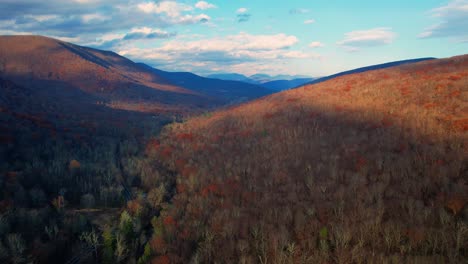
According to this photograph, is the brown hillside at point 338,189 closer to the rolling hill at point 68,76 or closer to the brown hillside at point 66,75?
the rolling hill at point 68,76

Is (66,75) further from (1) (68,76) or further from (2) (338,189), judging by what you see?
(2) (338,189)

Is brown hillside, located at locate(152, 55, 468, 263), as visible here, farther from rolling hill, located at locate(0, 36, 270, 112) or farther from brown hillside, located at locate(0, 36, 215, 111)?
brown hillside, located at locate(0, 36, 215, 111)

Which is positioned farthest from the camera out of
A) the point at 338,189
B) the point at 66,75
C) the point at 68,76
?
the point at 66,75

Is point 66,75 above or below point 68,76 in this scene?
above

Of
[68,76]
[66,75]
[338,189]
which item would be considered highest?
[66,75]

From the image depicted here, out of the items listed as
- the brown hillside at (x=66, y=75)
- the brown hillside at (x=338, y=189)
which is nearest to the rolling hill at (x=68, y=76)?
the brown hillside at (x=66, y=75)

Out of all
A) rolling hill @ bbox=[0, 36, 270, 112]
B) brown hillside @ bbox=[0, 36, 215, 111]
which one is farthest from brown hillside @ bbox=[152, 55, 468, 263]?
brown hillside @ bbox=[0, 36, 215, 111]

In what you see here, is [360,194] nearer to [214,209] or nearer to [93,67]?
[214,209]

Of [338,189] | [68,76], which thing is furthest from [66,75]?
[338,189]
